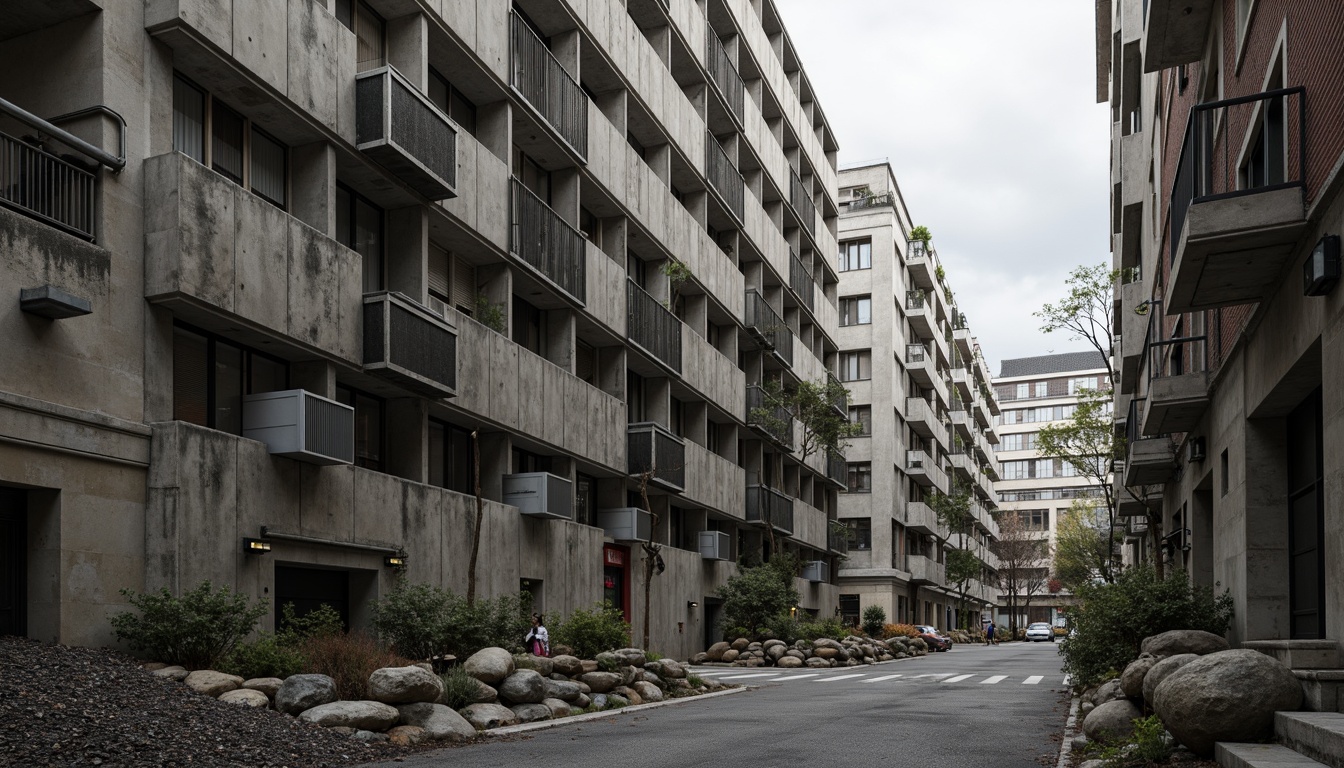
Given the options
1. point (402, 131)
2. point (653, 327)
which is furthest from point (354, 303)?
point (653, 327)

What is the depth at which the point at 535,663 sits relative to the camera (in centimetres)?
1856

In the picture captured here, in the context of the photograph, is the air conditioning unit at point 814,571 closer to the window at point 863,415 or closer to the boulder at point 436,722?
the window at point 863,415

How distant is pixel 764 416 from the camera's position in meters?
43.8

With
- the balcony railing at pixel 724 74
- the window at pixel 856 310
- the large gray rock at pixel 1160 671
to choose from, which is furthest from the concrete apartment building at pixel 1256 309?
the window at pixel 856 310

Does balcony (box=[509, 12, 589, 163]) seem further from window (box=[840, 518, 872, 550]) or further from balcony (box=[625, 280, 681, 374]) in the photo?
window (box=[840, 518, 872, 550])

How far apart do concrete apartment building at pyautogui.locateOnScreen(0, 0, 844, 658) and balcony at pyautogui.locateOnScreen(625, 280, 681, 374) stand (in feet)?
0.37

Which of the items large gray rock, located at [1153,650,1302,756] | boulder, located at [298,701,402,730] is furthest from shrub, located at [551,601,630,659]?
large gray rock, located at [1153,650,1302,756]

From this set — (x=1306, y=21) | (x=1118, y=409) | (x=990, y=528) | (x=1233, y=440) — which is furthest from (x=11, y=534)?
(x=990, y=528)

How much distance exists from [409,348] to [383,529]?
10.0 feet

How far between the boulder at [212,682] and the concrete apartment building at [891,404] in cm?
4931

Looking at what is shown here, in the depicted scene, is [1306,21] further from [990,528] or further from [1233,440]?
[990,528]

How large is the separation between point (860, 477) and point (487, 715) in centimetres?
5514

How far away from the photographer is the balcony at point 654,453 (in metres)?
33.1

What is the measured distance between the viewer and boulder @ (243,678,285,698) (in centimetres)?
1379
